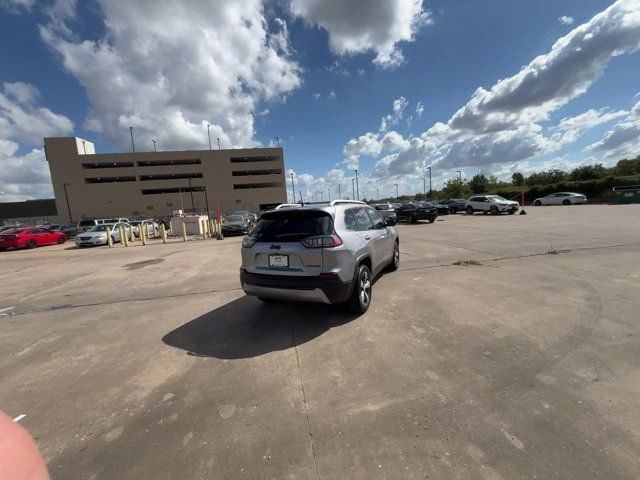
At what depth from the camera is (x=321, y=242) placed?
3.96 meters

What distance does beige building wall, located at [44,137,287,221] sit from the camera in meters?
59.0

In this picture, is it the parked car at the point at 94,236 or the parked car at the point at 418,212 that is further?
Result: the parked car at the point at 418,212

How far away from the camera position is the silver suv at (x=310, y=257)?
3.93 metres

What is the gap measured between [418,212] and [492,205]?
8.18 metres

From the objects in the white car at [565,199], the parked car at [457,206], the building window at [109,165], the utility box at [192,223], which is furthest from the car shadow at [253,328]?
the building window at [109,165]

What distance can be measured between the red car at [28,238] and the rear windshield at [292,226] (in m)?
21.9

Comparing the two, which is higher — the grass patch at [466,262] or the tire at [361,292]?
the tire at [361,292]

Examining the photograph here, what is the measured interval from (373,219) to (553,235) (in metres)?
10.1

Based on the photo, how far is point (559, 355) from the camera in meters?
3.15

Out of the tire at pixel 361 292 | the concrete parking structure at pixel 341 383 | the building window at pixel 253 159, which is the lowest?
the concrete parking structure at pixel 341 383

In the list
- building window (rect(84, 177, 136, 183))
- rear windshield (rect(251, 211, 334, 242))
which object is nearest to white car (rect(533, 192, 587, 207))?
rear windshield (rect(251, 211, 334, 242))

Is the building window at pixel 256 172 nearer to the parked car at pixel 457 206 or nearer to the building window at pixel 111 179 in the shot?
the building window at pixel 111 179

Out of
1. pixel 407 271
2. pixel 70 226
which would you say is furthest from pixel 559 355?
pixel 70 226

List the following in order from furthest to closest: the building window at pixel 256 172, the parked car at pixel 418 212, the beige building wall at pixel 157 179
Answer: the building window at pixel 256 172 → the beige building wall at pixel 157 179 → the parked car at pixel 418 212
